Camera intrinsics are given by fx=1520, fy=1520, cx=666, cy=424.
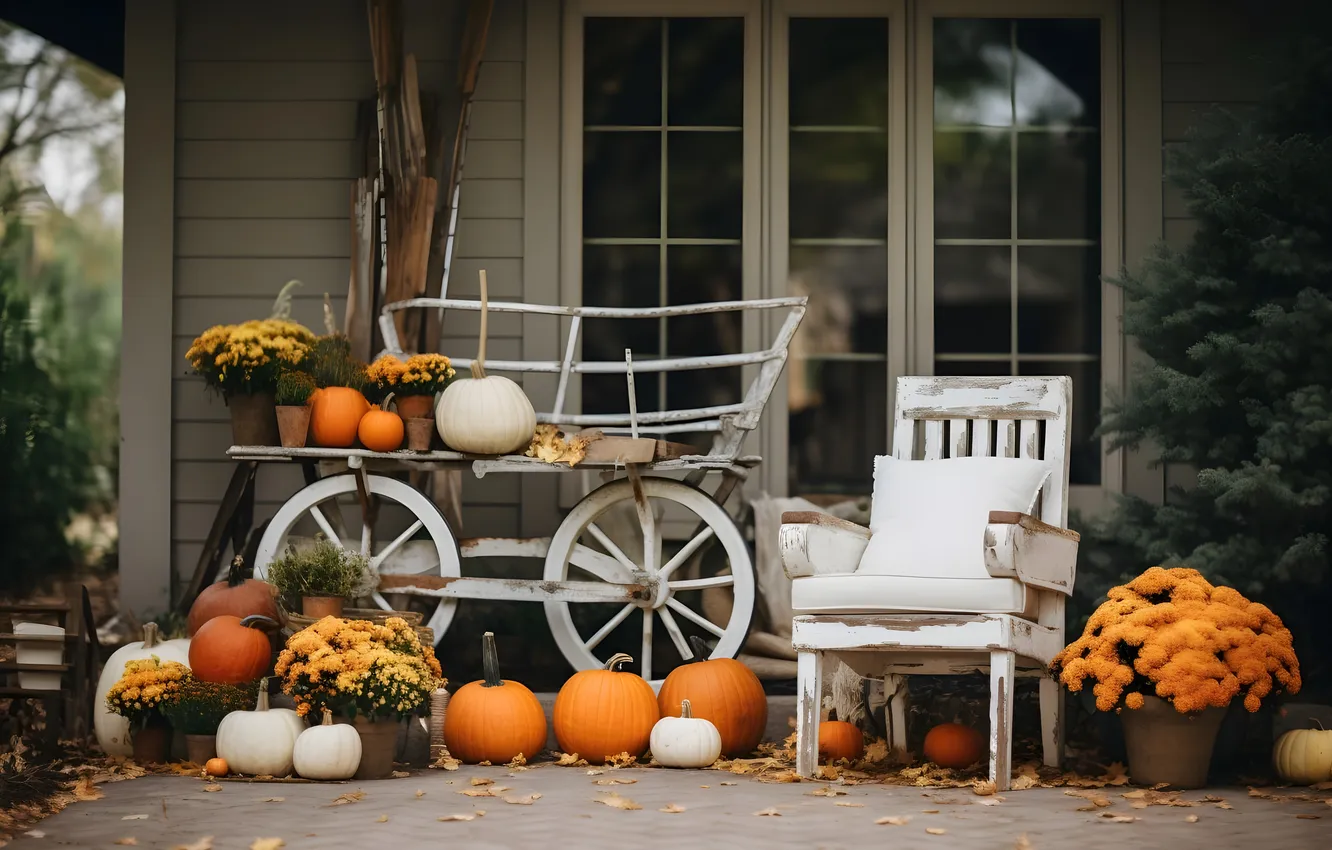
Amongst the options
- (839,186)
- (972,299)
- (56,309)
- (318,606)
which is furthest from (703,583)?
(56,309)

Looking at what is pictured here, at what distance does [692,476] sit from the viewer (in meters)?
5.87

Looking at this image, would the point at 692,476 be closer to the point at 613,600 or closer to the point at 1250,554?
the point at 613,600

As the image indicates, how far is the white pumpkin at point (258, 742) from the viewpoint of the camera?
4.02 meters

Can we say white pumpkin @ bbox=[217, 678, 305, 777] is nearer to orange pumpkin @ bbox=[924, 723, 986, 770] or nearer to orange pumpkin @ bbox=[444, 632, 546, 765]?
orange pumpkin @ bbox=[444, 632, 546, 765]

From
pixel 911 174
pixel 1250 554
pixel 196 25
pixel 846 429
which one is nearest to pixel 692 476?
pixel 846 429

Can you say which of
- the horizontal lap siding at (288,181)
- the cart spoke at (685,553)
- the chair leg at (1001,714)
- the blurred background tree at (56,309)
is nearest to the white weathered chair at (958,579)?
the chair leg at (1001,714)

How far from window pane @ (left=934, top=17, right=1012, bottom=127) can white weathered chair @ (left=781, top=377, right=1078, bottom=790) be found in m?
1.86

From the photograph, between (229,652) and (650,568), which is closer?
(229,652)

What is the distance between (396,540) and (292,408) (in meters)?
0.59

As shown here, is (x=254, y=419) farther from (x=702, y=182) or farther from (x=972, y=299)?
(x=972, y=299)

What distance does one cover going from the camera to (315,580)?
461 cm

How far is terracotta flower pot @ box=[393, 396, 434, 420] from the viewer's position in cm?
516

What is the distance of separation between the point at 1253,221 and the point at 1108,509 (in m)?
1.29

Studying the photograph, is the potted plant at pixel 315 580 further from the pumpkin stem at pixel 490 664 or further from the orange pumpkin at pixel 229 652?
the pumpkin stem at pixel 490 664
